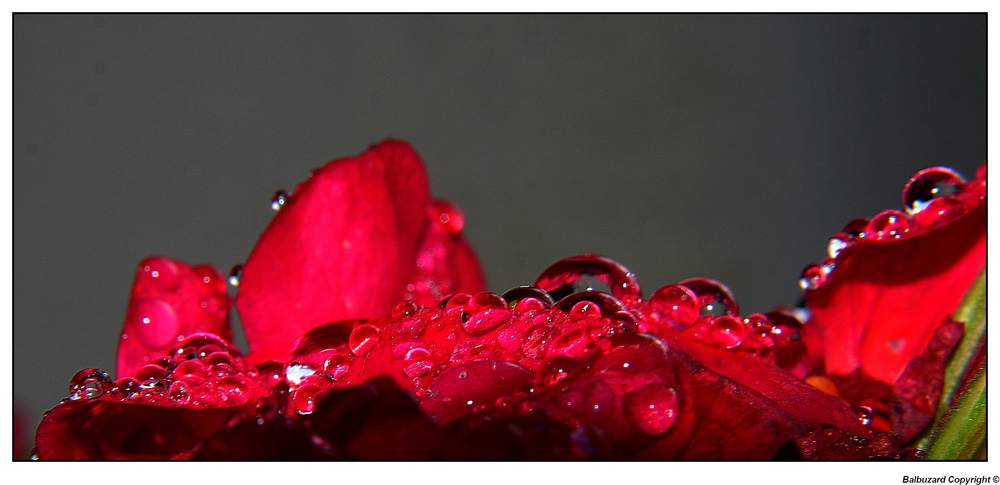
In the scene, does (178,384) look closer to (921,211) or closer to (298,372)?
(298,372)

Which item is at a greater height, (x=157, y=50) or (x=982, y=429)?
(x=157, y=50)

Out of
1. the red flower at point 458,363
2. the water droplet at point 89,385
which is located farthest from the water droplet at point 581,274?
the water droplet at point 89,385

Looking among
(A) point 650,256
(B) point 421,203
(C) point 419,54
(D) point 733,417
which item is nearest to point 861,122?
(A) point 650,256


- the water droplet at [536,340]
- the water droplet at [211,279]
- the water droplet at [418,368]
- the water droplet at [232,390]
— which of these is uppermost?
the water droplet at [211,279]

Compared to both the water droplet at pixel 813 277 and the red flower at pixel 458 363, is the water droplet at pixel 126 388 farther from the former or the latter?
the water droplet at pixel 813 277

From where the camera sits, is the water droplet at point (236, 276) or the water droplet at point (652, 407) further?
the water droplet at point (236, 276)

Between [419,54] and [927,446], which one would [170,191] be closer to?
[419,54]
